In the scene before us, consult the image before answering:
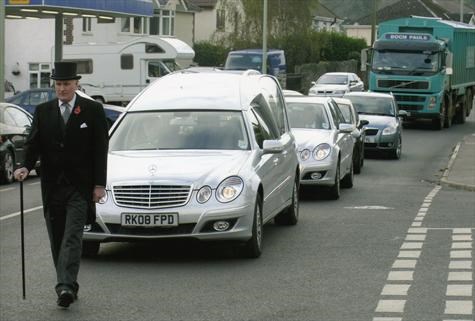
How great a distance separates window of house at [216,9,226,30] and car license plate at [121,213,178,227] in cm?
7522

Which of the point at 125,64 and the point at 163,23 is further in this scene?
the point at 163,23

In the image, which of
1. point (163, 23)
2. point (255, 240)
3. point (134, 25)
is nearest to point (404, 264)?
point (255, 240)

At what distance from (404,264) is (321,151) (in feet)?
25.7

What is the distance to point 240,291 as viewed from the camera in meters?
10.9

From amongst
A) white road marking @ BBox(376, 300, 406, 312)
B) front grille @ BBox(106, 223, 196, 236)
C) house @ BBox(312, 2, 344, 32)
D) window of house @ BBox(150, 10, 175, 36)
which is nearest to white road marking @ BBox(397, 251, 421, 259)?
front grille @ BBox(106, 223, 196, 236)

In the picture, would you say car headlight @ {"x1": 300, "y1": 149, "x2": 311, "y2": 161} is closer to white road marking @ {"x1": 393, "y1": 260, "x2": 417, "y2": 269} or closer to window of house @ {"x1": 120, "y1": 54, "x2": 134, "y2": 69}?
white road marking @ {"x1": 393, "y1": 260, "x2": 417, "y2": 269}

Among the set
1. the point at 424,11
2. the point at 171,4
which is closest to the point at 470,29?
the point at 171,4

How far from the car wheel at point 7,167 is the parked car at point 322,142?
5.73 metres

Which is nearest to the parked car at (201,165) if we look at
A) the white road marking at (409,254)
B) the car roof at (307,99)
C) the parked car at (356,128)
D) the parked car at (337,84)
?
the white road marking at (409,254)

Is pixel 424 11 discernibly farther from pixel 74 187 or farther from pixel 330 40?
pixel 74 187

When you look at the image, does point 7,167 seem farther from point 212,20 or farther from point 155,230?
point 212,20

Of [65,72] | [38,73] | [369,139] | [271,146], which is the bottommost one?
[38,73]

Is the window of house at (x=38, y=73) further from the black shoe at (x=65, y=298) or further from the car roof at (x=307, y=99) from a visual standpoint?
the black shoe at (x=65, y=298)

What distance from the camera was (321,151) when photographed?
795 inches
